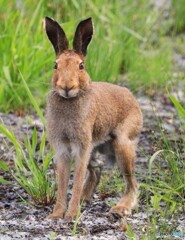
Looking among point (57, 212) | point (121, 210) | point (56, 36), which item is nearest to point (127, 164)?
point (121, 210)

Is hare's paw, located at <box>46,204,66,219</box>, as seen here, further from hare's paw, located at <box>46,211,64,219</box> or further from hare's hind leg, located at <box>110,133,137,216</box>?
hare's hind leg, located at <box>110,133,137,216</box>

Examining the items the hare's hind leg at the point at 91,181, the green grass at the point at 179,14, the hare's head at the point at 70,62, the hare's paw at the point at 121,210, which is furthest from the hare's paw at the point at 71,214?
the green grass at the point at 179,14

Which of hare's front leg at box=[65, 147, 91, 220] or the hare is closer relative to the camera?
the hare

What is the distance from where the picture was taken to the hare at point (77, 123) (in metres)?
5.69

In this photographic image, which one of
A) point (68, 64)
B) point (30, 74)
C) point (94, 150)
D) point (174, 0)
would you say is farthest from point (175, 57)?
point (68, 64)

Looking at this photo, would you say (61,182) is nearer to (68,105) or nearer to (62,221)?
(62,221)

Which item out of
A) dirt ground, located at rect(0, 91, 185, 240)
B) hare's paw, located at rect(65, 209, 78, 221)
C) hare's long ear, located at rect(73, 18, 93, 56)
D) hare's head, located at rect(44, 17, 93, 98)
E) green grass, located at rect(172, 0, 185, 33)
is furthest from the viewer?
green grass, located at rect(172, 0, 185, 33)

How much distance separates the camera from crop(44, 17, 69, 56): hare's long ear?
19.3 feet

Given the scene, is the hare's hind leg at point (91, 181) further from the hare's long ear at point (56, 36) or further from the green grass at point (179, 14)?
the green grass at point (179, 14)

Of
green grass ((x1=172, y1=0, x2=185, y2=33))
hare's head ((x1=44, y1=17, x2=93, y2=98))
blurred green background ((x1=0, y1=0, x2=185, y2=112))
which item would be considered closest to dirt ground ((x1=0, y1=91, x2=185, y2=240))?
hare's head ((x1=44, y1=17, x2=93, y2=98))

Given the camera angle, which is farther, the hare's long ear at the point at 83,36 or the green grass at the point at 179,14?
the green grass at the point at 179,14

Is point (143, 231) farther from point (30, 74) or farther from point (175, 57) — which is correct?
point (175, 57)

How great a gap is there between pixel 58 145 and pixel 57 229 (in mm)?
678

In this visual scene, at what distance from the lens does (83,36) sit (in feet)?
19.7
